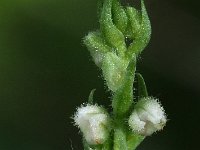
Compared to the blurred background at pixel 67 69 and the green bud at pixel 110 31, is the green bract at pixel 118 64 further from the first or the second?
the blurred background at pixel 67 69

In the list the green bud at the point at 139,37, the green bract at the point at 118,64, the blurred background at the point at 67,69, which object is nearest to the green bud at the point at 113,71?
the green bract at the point at 118,64

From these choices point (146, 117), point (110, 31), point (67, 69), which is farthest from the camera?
point (67, 69)

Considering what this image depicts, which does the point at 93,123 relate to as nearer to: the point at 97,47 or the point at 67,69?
the point at 97,47

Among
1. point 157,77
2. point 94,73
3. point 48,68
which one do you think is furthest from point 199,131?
point 48,68

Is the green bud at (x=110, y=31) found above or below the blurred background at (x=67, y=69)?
above

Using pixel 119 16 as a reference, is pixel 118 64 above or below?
below

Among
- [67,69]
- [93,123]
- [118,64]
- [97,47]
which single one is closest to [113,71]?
[118,64]
